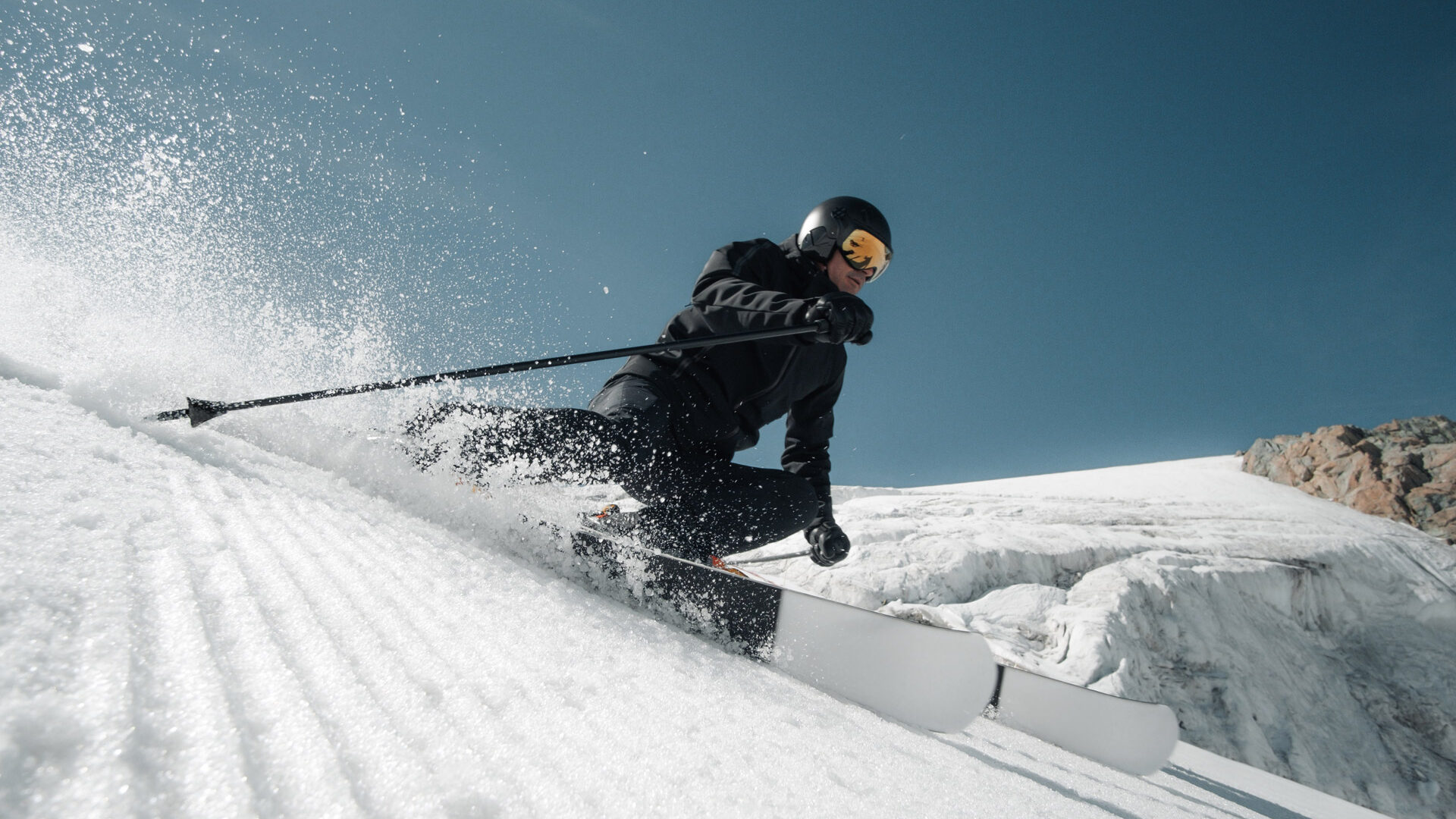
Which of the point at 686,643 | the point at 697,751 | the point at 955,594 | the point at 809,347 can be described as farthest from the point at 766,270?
the point at 955,594

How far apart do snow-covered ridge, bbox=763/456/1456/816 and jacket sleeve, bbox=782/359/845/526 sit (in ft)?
8.51

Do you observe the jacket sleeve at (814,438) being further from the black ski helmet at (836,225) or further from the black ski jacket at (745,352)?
the black ski helmet at (836,225)

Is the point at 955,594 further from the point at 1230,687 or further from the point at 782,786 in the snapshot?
the point at 782,786

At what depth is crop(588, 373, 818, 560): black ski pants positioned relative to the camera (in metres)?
2.39

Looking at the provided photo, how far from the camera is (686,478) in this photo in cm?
255

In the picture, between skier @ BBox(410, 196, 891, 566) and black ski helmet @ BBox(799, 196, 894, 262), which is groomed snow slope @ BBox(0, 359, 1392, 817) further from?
black ski helmet @ BBox(799, 196, 894, 262)

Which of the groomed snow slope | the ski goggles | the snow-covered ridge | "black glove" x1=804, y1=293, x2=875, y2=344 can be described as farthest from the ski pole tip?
the snow-covered ridge

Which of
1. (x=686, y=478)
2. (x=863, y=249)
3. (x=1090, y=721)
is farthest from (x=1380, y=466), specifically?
(x=686, y=478)

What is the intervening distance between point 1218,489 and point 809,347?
14.7m

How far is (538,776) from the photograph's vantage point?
1.90 feet

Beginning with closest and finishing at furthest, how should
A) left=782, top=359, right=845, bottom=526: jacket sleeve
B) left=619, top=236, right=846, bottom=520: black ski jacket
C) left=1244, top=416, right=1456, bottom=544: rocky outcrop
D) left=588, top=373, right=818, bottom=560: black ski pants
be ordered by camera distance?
left=588, top=373, right=818, bottom=560: black ski pants < left=619, top=236, right=846, bottom=520: black ski jacket < left=782, top=359, right=845, bottom=526: jacket sleeve < left=1244, top=416, right=1456, bottom=544: rocky outcrop

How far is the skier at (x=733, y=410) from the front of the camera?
228cm

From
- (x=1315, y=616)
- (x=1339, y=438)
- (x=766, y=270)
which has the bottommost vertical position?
(x=1315, y=616)

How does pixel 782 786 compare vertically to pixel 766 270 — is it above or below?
below
